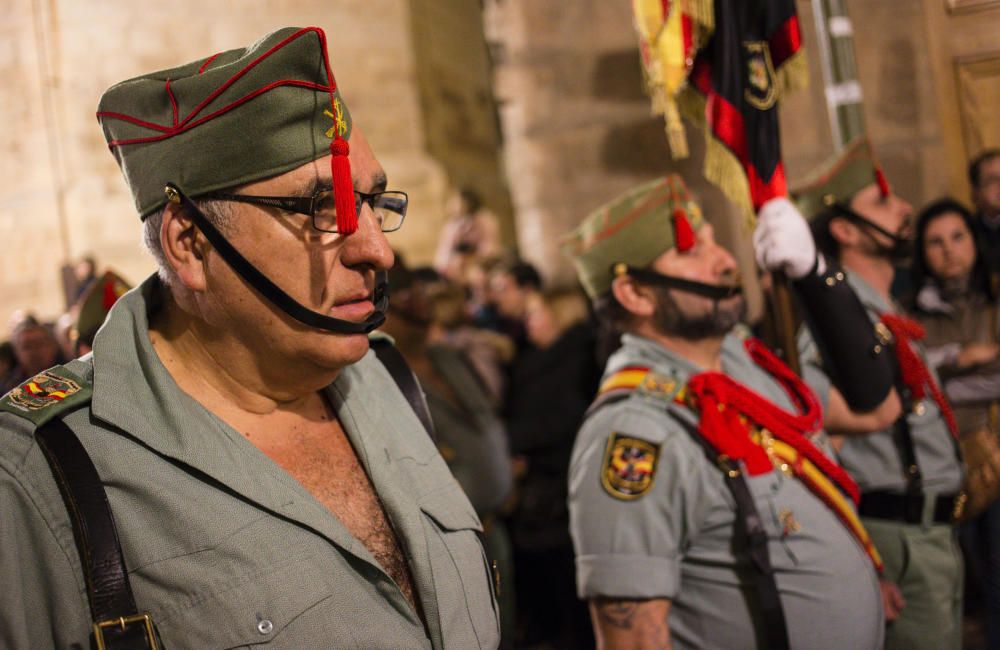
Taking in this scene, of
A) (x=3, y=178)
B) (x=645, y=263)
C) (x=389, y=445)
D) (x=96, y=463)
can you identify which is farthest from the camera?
(x=3, y=178)

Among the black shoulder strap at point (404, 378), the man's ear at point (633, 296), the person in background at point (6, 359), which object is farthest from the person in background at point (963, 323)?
the person in background at point (6, 359)

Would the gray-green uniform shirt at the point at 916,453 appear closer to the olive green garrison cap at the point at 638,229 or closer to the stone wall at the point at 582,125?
the olive green garrison cap at the point at 638,229

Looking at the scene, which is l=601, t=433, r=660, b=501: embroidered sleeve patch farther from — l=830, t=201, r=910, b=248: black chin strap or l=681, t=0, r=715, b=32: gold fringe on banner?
l=830, t=201, r=910, b=248: black chin strap

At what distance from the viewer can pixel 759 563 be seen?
2.54 metres

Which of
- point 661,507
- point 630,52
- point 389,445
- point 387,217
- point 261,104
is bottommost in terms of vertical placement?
point 661,507

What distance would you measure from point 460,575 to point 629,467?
0.89m

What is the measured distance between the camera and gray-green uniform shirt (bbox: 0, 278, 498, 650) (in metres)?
1.48

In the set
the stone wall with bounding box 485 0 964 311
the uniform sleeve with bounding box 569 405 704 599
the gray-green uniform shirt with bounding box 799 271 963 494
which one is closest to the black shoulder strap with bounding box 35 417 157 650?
the uniform sleeve with bounding box 569 405 704 599

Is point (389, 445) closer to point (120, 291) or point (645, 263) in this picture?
point (645, 263)

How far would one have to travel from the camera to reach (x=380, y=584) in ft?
5.66

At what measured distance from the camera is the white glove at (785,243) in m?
2.92

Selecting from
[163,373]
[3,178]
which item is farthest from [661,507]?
[3,178]

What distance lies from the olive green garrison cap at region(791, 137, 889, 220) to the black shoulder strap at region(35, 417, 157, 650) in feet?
10.1

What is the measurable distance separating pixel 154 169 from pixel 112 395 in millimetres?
409
